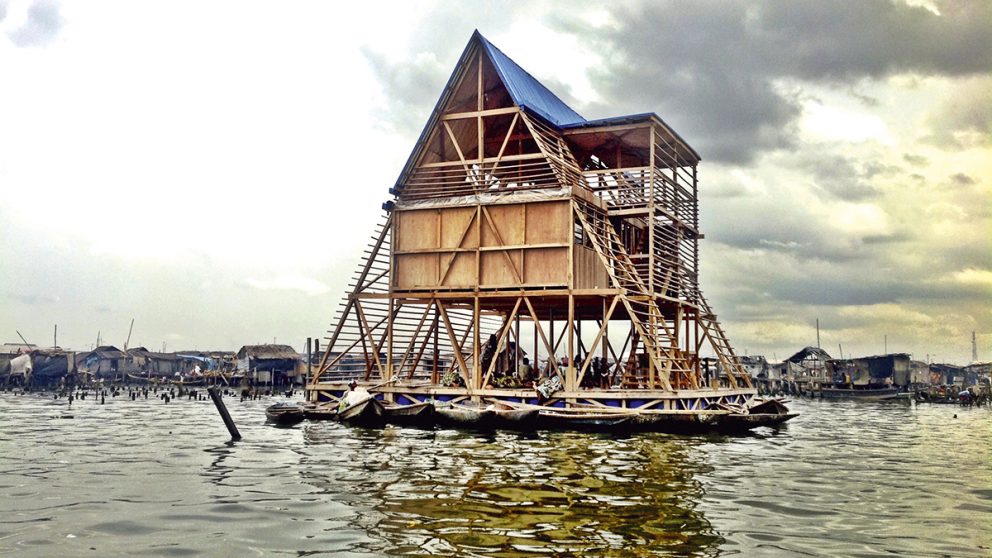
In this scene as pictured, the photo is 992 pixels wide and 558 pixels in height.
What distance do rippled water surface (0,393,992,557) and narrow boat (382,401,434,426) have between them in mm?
1006

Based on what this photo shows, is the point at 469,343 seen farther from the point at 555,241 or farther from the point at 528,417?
the point at 528,417

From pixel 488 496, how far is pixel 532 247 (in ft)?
53.4

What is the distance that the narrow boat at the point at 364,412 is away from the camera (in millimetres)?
27531

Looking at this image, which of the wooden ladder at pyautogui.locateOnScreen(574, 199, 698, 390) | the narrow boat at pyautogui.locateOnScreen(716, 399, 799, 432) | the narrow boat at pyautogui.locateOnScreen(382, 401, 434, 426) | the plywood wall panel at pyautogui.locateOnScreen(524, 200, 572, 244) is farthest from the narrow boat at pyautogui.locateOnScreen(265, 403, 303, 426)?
the narrow boat at pyautogui.locateOnScreen(716, 399, 799, 432)

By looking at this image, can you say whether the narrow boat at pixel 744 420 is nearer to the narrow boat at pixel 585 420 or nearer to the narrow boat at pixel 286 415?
the narrow boat at pixel 585 420

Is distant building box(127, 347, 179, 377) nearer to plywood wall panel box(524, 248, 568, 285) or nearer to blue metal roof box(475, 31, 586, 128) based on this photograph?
blue metal roof box(475, 31, 586, 128)

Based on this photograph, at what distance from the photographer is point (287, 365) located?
258ft

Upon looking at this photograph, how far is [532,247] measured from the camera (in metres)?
29.6

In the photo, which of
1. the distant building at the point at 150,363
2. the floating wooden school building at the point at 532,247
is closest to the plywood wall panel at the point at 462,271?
the floating wooden school building at the point at 532,247

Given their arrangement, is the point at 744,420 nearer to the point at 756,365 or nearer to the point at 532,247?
the point at 532,247

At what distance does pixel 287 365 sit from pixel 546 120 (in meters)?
53.2

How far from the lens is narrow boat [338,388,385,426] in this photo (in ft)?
90.3

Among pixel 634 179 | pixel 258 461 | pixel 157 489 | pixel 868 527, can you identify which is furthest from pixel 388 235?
pixel 868 527

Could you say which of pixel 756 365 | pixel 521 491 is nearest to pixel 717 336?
pixel 521 491
